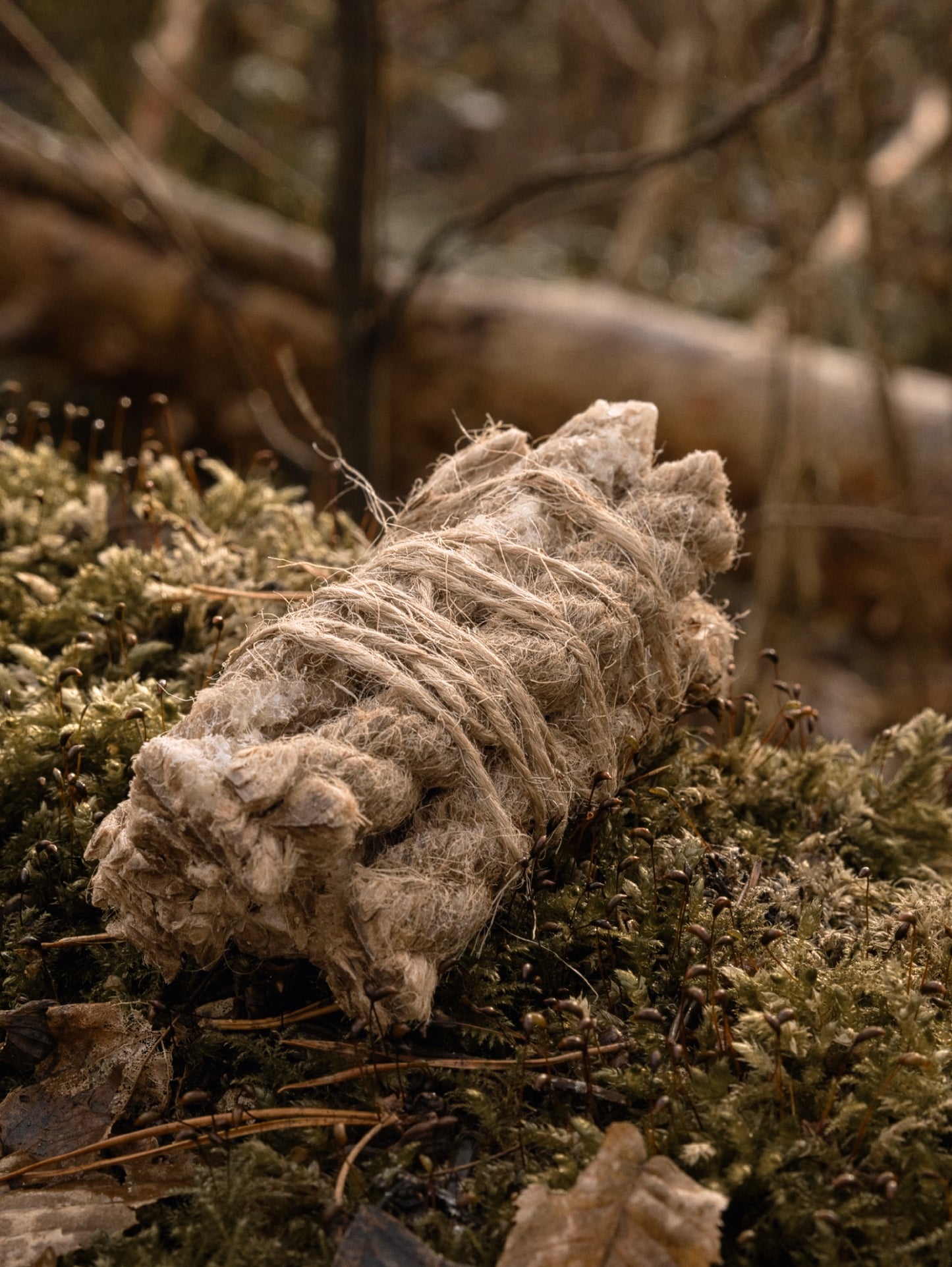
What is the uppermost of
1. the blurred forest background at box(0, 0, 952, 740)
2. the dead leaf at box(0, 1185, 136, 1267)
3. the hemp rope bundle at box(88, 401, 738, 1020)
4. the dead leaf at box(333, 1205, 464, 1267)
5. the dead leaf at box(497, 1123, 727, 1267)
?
the blurred forest background at box(0, 0, 952, 740)

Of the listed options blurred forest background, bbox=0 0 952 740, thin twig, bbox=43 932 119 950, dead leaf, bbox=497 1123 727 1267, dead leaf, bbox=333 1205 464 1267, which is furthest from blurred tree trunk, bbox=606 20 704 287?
dead leaf, bbox=333 1205 464 1267

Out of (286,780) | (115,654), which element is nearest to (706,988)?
(286,780)

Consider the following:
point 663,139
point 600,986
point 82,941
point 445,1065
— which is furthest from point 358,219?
point 663,139

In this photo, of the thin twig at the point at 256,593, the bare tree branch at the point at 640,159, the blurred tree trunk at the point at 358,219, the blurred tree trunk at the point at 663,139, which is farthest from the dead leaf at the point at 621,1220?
the blurred tree trunk at the point at 663,139

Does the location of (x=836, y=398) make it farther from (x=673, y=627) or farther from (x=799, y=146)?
(x=673, y=627)

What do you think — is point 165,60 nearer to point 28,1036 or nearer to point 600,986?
point 28,1036

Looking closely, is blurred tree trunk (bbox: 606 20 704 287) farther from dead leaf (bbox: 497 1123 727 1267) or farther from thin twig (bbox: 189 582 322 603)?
dead leaf (bbox: 497 1123 727 1267)
